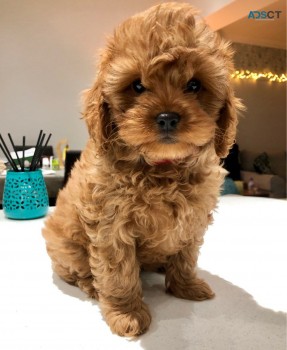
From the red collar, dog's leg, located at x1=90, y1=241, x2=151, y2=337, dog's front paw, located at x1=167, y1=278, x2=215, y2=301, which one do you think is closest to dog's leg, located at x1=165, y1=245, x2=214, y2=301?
dog's front paw, located at x1=167, y1=278, x2=215, y2=301

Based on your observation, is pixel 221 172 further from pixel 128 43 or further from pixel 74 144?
pixel 74 144

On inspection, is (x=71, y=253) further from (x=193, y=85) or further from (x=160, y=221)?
(x=193, y=85)

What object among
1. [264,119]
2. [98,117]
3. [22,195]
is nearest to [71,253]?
[98,117]

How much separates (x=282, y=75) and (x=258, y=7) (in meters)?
2.77

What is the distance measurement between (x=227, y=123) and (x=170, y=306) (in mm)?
529

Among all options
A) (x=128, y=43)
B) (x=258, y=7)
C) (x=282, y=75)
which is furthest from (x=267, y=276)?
(x=282, y=75)

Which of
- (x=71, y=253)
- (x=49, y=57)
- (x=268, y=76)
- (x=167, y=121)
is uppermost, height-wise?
(x=49, y=57)

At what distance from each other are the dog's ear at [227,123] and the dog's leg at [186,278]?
0.33 m

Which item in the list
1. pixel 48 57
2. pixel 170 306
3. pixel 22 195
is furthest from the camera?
pixel 48 57

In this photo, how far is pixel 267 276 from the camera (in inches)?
47.6

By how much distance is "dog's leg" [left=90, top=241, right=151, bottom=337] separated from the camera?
939 mm

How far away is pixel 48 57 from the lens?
4.89 metres

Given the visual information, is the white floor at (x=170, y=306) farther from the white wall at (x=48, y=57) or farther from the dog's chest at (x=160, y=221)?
the white wall at (x=48, y=57)

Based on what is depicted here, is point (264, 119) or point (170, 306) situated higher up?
point (264, 119)
